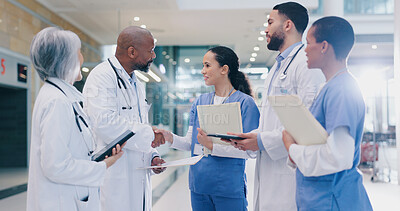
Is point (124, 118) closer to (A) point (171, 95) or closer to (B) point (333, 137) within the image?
(B) point (333, 137)

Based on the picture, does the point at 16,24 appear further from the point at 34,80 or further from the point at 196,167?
the point at 196,167

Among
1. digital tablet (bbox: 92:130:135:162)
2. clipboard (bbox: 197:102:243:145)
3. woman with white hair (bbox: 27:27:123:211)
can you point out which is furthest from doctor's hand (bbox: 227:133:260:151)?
woman with white hair (bbox: 27:27:123:211)

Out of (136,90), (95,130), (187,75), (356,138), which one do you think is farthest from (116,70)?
(187,75)

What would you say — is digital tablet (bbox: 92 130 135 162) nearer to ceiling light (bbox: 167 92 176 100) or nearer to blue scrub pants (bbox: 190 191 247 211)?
blue scrub pants (bbox: 190 191 247 211)

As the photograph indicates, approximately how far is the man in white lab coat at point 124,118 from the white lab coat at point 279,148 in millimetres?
625

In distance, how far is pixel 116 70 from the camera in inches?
78.5

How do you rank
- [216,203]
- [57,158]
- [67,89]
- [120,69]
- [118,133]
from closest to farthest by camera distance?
[57,158], [67,89], [118,133], [120,69], [216,203]

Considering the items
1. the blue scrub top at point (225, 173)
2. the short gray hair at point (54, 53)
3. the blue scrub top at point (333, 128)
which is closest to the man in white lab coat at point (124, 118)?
the blue scrub top at point (225, 173)

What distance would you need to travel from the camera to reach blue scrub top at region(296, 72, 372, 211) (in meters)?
1.21

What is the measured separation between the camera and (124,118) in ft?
6.24

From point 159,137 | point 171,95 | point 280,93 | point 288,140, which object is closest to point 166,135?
point 159,137

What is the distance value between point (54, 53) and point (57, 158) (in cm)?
41

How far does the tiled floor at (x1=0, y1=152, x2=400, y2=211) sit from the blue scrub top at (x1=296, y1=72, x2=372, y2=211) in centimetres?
330

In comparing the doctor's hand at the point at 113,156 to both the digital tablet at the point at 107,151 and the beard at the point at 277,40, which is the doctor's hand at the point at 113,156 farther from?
the beard at the point at 277,40
